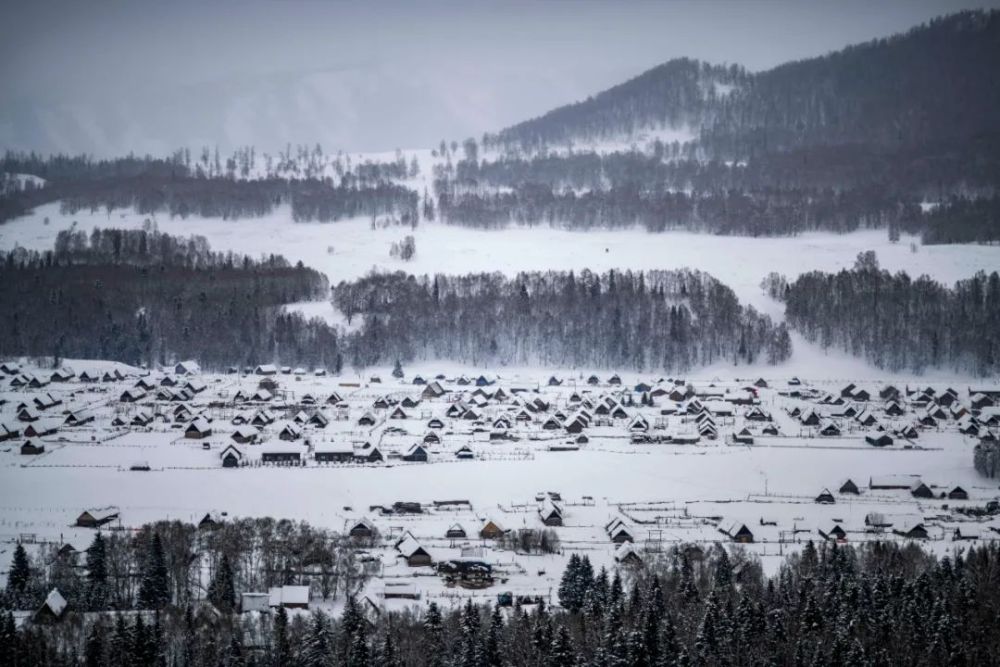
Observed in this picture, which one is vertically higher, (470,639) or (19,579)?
(19,579)

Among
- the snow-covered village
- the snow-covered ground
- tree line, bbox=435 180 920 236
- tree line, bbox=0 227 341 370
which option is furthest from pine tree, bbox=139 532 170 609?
tree line, bbox=435 180 920 236

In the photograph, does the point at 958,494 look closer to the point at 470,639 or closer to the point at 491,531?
the point at 491,531

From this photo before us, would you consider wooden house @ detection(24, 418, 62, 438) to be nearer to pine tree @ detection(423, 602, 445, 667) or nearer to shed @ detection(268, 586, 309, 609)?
shed @ detection(268, 586, 309, 609)

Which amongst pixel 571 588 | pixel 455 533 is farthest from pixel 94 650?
pixel 455 533

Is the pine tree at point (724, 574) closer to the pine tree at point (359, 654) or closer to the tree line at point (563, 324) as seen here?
the pine tree at point (359, 654)

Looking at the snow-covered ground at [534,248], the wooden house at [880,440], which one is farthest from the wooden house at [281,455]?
the snow-covered ground at [534,248]

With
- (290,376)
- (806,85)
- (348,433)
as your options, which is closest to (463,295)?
(290,376)
